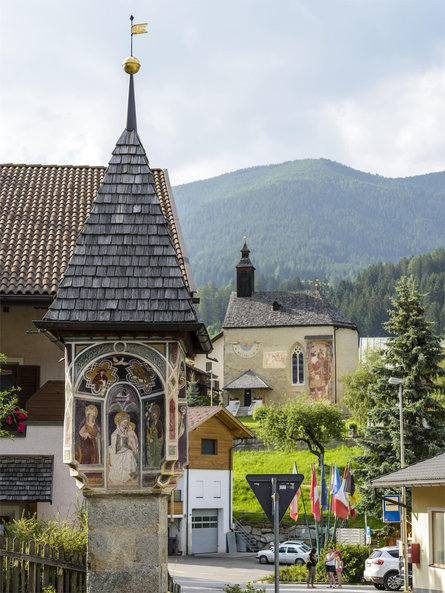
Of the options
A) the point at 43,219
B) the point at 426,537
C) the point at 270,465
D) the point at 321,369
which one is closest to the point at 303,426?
the point at 270,465

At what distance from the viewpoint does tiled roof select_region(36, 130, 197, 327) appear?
13836 millimetres

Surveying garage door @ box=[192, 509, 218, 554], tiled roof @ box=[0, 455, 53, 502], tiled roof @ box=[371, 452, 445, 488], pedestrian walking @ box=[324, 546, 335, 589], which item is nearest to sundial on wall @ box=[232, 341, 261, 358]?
garage door @ box=[192, 509, 218, 554]

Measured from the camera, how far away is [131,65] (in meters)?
15.6

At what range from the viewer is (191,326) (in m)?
13.7

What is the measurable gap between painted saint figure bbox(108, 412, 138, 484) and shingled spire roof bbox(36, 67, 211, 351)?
151 cm

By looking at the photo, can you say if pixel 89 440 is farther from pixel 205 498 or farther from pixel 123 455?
pixel 205 498

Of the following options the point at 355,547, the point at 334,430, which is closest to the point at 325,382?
the point at 334,430

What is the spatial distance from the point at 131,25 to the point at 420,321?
32.2m

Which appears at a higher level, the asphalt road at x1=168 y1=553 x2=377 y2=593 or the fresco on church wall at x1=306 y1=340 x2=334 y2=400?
the fresco on church wall at x1=306 y1=340 x2=334 y2=400

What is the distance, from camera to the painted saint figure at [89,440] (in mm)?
13609

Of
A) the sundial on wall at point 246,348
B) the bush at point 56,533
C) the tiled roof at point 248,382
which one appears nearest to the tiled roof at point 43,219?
the bush at point 56,533

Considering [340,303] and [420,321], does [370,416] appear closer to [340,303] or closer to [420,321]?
[420,321]

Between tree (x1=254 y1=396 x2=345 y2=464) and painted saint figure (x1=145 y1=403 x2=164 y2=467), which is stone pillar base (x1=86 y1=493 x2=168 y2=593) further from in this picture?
tree (x1=254 y1=396 x2=345 y2=464)

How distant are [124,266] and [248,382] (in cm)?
7477
